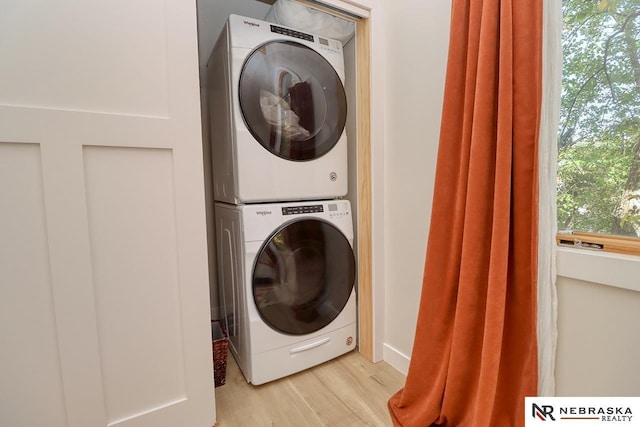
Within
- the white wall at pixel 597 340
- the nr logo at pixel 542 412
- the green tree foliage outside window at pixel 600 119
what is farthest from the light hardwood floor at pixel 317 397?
the green tree foliage outside window at pixel 600 119

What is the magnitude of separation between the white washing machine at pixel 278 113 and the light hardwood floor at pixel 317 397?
869 millimetres

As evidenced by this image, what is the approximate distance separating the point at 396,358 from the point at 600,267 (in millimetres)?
960

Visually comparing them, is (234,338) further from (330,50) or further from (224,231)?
(330,50)

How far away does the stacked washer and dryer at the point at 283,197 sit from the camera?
4.04 feet

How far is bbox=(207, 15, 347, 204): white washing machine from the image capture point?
1215mm

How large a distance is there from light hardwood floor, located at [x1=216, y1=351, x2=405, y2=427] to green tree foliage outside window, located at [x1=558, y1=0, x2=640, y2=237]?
990 mm

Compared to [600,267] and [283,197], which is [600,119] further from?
[283,197]

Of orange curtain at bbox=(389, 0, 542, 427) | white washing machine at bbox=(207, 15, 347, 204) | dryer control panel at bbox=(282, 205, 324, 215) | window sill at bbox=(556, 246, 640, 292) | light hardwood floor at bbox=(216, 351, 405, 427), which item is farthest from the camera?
dryer control panel at bbox=(282, 205, 324, 215)

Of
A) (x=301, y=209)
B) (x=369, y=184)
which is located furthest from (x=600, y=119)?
(x=301, y=209)

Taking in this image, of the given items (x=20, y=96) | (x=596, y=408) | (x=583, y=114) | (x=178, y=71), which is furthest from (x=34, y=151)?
(x=596, y=408)

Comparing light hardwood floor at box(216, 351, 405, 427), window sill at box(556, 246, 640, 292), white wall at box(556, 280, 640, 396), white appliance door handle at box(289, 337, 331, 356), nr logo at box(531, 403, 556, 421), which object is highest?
window sill at box(556, 246, 640, 292)

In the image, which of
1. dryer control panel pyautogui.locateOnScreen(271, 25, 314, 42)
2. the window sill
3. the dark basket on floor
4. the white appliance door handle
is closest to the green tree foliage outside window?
the window sill

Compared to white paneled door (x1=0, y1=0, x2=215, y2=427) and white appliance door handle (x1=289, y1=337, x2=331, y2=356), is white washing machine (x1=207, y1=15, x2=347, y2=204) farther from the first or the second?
white appliance door handle (x1=289, y1=337, x2=331, y2=356)

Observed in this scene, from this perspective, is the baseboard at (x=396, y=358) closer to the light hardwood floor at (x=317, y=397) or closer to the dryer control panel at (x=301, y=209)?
the light hardwood floor at (x=317, y=397)
